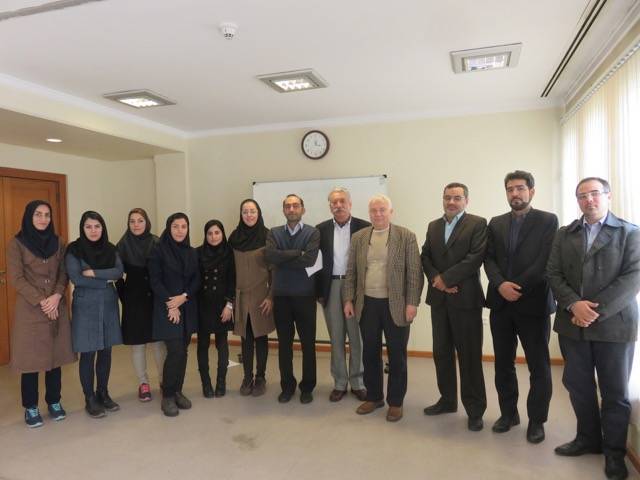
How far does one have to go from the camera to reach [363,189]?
15.7 feet

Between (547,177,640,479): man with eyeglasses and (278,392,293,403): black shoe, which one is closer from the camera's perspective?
(547,177,640,479): man with eyeglasses

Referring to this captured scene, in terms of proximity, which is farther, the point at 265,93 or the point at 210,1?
the point at 265,93

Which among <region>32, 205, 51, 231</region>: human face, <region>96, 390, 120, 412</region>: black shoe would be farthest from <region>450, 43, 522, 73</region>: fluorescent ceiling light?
<region>96, 390, 120, 412</region>: black shoe

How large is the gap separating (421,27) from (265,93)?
1.58 metres

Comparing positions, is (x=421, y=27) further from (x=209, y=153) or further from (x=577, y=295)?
(x=209, y=153)

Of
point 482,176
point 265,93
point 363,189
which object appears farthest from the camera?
point 363,189

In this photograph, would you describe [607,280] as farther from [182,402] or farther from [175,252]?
[182,402]

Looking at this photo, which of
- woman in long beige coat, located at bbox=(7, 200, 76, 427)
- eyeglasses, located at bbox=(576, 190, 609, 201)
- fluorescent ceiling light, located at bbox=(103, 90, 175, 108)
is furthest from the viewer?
fluorescent ceiling light, located at bbox=(103, 90, 175, 108)

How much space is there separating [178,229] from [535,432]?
2.62m

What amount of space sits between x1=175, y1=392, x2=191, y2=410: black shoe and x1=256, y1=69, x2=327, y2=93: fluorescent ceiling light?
2.42 metres

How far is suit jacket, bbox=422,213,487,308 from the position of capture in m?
2.86

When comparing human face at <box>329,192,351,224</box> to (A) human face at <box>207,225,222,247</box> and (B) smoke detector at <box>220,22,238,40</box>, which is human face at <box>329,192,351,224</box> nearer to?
(A) human face at <box>207,225,222,247</box>

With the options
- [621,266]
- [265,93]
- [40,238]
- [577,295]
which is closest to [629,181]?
[621,266]

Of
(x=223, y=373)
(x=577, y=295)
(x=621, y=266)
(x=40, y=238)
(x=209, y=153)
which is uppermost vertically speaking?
(x=209, y=153)
